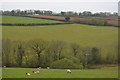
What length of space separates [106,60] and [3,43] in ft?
32.9

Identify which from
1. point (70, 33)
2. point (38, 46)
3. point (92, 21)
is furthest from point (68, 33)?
point (38, 46)

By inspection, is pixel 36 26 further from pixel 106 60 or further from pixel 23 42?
pixel 106 60

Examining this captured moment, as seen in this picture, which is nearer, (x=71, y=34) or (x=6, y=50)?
(x=6, y=50)

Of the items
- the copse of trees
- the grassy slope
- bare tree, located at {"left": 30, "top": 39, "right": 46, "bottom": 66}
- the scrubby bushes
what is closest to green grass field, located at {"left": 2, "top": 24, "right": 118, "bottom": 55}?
the grassy slope

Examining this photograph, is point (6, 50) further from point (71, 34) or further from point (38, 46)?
point (71, 34)

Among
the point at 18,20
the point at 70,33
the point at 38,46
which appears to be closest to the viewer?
the point at 38,46

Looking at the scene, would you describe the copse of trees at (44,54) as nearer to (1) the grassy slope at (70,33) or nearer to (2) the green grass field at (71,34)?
(2) the green grass field at (71,34)

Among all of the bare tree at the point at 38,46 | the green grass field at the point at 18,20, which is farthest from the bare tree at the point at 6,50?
the bare tree at the point at 38,46

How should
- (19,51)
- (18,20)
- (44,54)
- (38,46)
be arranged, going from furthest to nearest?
(18,20) → (38,46) → (19,51) → (44,54)

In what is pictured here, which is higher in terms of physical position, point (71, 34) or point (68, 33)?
point (68, 33)

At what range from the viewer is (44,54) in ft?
59.7

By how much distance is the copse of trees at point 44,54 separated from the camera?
57.9 ft

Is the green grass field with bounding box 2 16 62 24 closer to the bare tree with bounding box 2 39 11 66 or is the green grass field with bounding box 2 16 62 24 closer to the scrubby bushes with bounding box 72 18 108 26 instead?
the bare tree with bounding box 2 39 11 66

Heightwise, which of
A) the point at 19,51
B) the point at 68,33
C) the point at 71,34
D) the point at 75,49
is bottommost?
the point at 19,51
